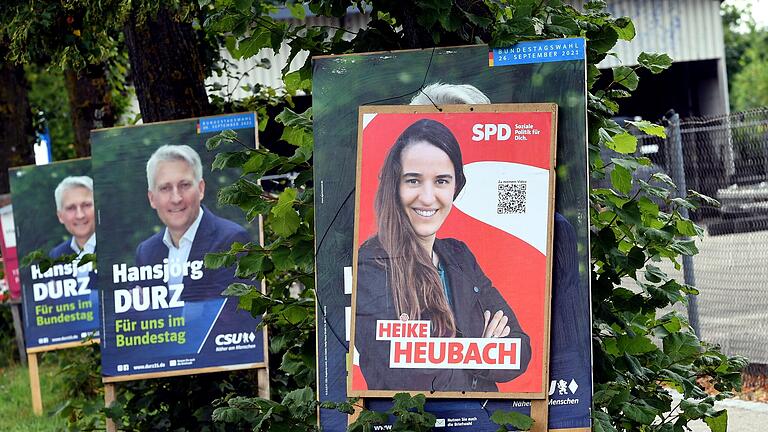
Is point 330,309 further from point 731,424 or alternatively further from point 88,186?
point 88,186

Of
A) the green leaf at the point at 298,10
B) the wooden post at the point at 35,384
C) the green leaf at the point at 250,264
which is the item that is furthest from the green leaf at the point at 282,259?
the wooden post at the point at 35,384

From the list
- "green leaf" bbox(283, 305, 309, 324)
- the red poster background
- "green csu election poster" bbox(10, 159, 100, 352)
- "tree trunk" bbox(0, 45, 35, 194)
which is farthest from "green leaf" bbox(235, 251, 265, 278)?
"tree trunk" bbox(0, 45, 35, 194)

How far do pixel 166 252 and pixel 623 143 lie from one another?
3.44 meters

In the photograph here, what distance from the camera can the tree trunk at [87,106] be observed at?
13.1 meters

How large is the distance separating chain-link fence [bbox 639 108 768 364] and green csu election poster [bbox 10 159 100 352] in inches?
201

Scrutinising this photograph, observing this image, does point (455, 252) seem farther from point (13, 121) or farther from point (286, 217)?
point (13, 121)

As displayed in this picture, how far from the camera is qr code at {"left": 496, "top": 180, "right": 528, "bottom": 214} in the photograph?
3.95m

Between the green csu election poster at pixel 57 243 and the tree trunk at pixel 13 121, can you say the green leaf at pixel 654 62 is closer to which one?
the green csu election poster at pixel 57 243

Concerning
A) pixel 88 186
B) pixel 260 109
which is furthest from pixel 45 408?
pixel 260 109

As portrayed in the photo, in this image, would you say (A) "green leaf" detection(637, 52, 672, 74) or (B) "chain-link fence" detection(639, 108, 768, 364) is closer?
(A) "green leaf" detection(637, 52, 672, 74)

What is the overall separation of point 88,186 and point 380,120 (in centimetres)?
733

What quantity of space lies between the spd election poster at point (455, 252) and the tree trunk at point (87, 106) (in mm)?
9345

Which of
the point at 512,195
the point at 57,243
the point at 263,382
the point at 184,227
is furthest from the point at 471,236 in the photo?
the point at 57,243

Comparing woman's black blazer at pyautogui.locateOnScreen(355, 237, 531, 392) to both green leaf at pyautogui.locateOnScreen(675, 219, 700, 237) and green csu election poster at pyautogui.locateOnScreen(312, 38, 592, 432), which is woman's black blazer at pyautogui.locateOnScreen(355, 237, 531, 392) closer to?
green csu election poster at pyautogui.locateOnScreen(312, 38, 592, 432)
